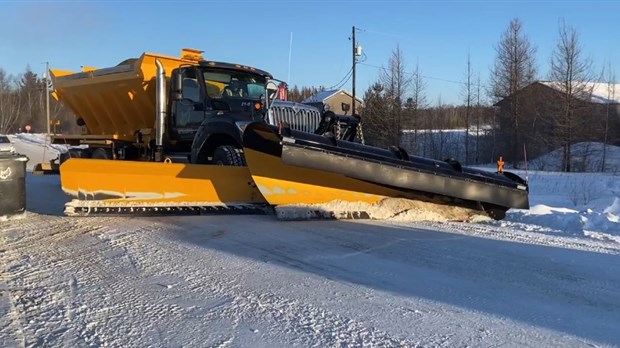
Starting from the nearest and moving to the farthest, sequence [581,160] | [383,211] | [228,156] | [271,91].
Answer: [383,211]
[228,156]
[271,91]
[581,160]

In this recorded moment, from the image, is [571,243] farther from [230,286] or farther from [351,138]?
[351,138]

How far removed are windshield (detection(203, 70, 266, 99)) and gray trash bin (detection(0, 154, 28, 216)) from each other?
3439 millimetres

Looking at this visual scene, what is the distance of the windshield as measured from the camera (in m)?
9.95

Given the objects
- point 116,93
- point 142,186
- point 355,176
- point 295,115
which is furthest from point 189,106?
point 355,176

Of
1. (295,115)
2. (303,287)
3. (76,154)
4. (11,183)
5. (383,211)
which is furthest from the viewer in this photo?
(76,154)

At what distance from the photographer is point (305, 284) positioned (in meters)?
4.67

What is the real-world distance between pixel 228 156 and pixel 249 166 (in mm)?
922

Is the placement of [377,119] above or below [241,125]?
above

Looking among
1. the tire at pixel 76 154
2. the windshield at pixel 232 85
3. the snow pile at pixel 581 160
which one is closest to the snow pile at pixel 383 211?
the windshield at pixel 232 85

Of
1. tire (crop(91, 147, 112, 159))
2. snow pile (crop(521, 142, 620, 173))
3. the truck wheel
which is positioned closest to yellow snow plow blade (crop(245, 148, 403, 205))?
the truck wheel

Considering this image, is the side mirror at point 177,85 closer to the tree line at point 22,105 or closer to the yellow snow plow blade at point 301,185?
the yellow snow plow blade at point 301,185

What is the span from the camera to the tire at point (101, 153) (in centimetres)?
1230

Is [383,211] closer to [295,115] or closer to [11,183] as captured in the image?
[295,115]

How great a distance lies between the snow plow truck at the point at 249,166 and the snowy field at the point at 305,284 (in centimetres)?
43
